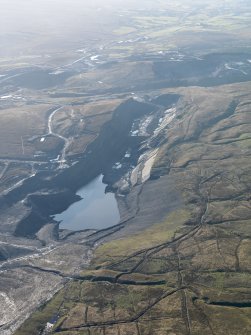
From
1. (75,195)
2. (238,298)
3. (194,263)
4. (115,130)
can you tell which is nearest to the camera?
(238,298)

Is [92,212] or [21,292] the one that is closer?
[21,292]

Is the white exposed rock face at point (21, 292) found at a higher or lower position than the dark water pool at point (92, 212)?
higher

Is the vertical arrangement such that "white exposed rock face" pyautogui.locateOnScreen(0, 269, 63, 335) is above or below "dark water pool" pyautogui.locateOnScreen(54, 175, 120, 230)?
above

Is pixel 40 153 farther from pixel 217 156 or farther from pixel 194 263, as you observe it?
pixel 194 263

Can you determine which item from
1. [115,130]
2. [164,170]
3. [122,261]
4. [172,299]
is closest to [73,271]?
[122,261]

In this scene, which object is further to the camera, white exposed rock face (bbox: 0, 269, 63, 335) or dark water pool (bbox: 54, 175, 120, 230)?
dark water pool (bbox: 54, 175, 120, 230)

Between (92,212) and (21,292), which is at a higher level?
(21,292)

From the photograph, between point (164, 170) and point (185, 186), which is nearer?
point (185, 186)

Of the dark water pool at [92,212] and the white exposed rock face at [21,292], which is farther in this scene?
the dark water pool at [92,212]
